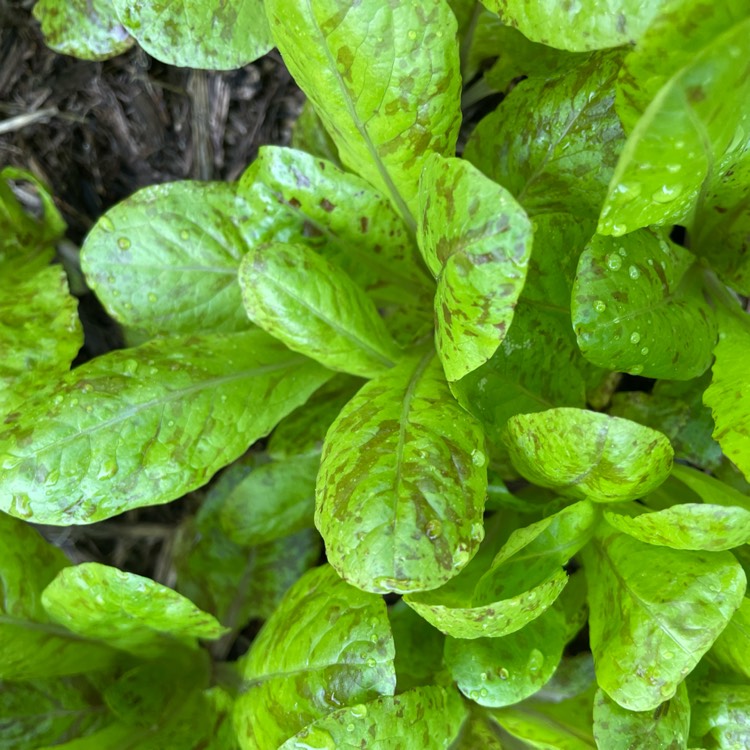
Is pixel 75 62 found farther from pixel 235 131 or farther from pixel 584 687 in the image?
pixel 584 687

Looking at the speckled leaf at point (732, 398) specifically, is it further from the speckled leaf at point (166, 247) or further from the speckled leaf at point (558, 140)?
the speckled leaf at point (166, 247)

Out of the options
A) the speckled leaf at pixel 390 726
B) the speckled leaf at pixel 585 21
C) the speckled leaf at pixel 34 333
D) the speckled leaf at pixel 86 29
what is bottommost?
the speckled leaf at pixel 390 726

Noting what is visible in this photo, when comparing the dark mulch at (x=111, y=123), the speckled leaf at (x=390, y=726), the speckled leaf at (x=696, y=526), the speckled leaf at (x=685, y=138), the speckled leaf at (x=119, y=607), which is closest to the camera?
the speckled leaf at (x=685, y=138)

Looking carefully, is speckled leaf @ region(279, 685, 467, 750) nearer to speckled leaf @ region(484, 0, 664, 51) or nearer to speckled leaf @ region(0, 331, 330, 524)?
speckled leaf @ region(0, 331, 330, 524)

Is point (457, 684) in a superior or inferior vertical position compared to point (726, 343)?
inferior

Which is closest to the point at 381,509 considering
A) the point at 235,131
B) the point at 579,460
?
the point at 579,460

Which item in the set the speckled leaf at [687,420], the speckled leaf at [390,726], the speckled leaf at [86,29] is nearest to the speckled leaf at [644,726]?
the speckled leaf at [390,726]
